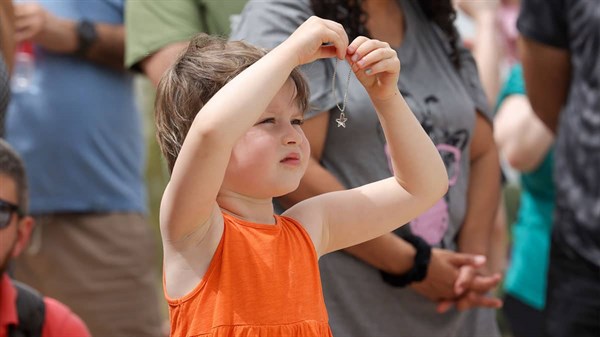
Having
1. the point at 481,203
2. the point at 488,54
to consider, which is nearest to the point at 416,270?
the point at 481,203

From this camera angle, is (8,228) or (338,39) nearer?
(338,39)

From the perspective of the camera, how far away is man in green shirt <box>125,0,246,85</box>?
287cm

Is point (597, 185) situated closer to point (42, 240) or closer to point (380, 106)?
point (380, 106)

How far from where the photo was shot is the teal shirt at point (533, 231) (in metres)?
3.83

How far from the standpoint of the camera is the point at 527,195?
4.01m

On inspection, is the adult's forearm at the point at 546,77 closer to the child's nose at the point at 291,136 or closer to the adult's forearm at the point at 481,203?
the adult's forearm at the point at 481,203

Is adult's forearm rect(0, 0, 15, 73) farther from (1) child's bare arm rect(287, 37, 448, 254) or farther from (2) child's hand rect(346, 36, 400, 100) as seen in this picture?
(2) child's hand rect(346, 36, 400, 100)

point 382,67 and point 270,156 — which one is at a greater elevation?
point 382,67

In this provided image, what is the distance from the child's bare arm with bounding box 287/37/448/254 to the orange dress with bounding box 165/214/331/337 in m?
0.13

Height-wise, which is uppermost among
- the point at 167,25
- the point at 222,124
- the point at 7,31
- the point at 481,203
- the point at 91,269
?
the point at 222,124

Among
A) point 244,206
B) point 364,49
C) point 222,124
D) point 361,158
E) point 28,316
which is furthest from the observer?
point 28,316

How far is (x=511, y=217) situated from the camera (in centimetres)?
663

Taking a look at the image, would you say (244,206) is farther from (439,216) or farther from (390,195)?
(439,216)

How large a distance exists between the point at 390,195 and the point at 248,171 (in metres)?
0.34
